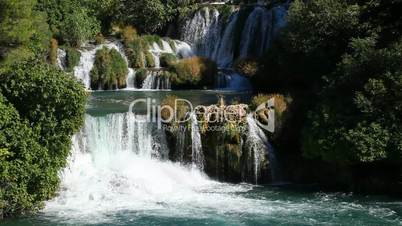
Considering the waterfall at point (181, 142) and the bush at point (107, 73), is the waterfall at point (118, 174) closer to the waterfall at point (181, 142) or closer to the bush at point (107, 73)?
the waterfall at point (181, 142)

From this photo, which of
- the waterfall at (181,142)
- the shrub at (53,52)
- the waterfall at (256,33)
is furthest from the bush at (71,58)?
the waterfall at (181,142)

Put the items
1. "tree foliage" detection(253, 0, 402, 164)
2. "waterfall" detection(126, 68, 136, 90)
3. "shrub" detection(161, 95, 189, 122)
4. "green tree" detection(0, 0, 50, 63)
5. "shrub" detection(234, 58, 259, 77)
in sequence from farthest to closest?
"waterfall" detection(126, 68, 136, 90) < "shrub" detection(234, 58, 259, 77) < "shrub" detection(161, 95, 189, 122) < "green tree" detection(0, 0, 50, 63) < "tree foliage" detection(253, 0, 402, 164)

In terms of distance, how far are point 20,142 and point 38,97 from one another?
126cm

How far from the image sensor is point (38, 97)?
16641mm

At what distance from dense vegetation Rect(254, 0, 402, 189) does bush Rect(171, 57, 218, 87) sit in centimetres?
621

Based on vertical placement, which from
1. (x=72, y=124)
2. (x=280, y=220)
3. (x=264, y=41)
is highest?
(x=264, y=41)

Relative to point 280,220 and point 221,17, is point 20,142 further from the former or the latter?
Result: point 221,17

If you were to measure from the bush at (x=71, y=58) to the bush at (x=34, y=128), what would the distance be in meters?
15.2

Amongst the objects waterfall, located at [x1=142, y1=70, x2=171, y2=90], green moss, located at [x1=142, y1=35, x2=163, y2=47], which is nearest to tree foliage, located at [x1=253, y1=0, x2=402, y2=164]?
waterfall, located at [x1=142, y1=70, x2=171, y2=90]

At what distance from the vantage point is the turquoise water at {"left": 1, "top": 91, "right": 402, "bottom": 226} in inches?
652

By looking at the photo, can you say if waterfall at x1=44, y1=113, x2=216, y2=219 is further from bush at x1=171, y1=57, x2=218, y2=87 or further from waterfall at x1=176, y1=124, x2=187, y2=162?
bush at x1=171, y1=57, x2=218, y2=87

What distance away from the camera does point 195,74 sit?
3180 centimetres

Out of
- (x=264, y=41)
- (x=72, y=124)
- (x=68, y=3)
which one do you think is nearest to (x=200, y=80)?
(x=264, y=41)

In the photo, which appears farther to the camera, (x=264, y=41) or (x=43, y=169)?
(x=264, y=41)
